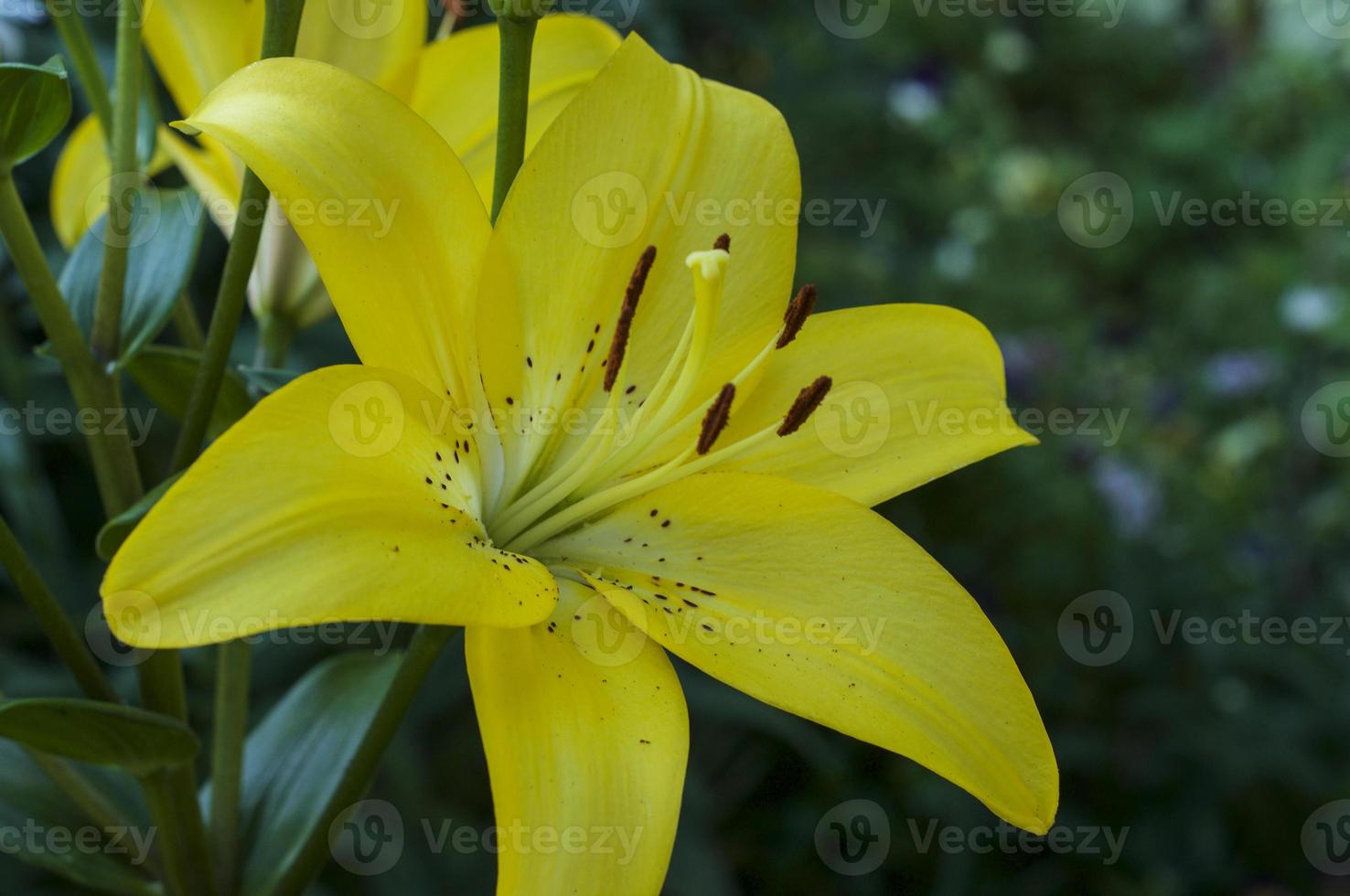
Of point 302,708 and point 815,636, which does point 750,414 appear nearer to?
point 815,636

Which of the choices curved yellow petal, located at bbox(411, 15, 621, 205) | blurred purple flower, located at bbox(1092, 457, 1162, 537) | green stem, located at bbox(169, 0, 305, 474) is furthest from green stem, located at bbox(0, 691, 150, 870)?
blurred purple flower, located at bbox(1092, 457, 1162, 537)

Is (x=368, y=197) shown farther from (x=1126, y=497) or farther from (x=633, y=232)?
(x=1126, y=497)

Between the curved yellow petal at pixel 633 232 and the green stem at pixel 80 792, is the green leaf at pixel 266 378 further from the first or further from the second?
the green stem at pixel 80 792

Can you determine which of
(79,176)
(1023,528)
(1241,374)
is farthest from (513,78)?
(1241,374)

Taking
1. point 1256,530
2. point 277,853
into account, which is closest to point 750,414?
point 277,853

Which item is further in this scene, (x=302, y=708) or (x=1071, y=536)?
(x=1071, y=536)

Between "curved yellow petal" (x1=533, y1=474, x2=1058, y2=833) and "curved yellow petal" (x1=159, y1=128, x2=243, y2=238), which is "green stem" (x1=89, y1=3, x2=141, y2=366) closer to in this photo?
"curved yellow petal" (x1=159, y1=128, x2=243, y2=238)

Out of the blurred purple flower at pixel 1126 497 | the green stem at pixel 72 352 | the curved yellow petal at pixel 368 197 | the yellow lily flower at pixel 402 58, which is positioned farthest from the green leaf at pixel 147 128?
the blurred purple flower at pixel 1126 497
